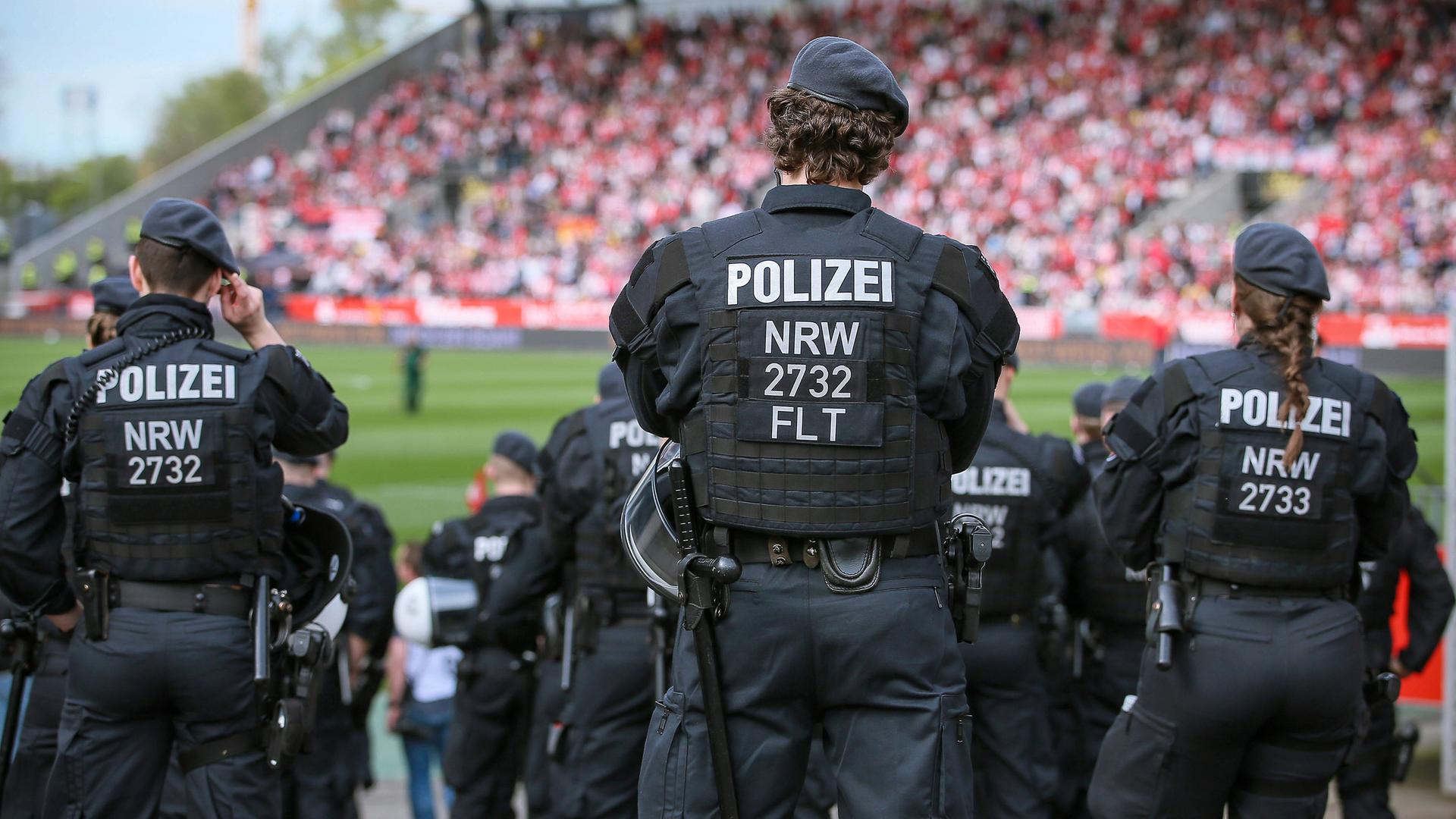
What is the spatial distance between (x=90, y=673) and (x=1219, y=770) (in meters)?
2.98

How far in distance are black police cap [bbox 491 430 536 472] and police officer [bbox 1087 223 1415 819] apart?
2.81 meters

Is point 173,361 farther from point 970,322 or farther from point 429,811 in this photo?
point 429,811

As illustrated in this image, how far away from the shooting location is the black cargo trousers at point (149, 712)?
3652mm

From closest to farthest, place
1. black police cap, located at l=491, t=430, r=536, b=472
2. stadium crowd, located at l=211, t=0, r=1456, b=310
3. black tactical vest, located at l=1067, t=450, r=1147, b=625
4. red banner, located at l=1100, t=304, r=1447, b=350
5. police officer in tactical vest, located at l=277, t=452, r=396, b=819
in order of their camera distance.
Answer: police officer in tactical vest, located at l=277, t=452, r=396, b=819 < black tactical vest, located at l=1067, t=450, r=1147, b=625 < black police cap, located at l=491, t=430, r=536, b=472 < red banner, located at l=1100, t=304, r=1447, b=350 < stadium crowd, located at l=211, t=0, r=1456, b=310

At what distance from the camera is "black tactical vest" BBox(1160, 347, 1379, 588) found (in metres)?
3.71

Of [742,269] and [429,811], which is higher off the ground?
[742,269]

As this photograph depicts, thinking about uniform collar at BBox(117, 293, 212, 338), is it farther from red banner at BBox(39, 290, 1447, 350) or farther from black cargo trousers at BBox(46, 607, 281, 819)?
red banner at BBox(39, 290, 1447, 350)

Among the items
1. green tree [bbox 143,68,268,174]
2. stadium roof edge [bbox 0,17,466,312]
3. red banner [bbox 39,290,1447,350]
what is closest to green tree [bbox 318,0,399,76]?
green tree [bbox 143,68,268,174]

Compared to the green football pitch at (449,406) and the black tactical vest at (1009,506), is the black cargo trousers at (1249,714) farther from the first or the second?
the green football pitch at (449,406)

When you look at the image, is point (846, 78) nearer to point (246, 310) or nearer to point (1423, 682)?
point (246, 310)

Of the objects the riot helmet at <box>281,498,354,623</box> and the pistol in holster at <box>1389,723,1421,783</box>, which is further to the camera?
the pistol in holster at <box>1389,723,1421,783</box>

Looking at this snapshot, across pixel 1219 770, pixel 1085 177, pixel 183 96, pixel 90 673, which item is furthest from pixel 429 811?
pixel 183 96

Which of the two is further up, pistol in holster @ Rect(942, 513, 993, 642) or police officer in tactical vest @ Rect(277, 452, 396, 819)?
pistol in holster @ Rect(942, 513, 993, 642)

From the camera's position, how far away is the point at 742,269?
289 cm
